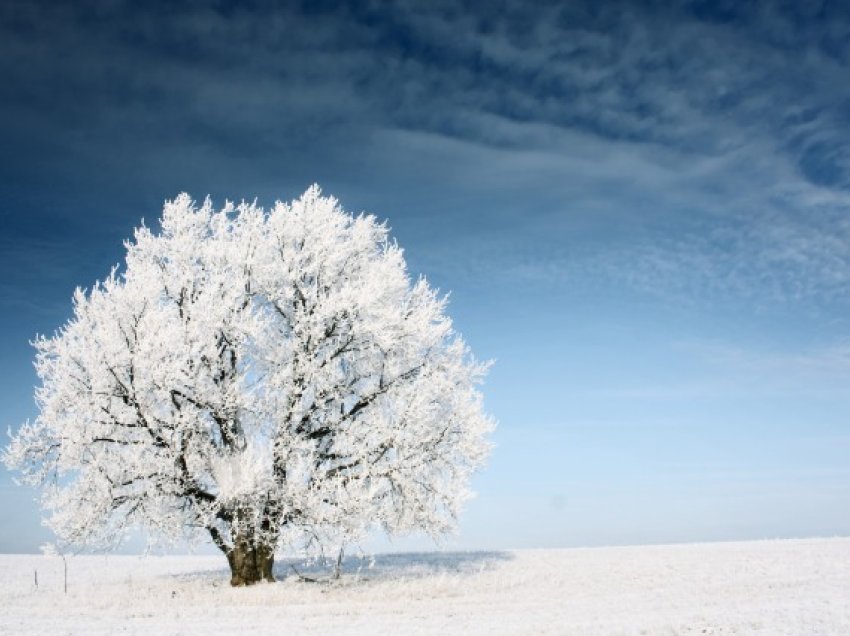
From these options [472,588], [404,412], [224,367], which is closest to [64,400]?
[224,367]

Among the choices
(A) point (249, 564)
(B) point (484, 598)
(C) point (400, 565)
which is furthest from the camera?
(C) point (400, 565)

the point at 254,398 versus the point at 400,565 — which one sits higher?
the point at 254,398

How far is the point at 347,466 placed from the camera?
26.4 meters

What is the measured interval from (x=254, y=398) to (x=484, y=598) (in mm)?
10118

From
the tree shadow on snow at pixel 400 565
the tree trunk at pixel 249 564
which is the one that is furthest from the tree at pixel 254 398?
the tree shadow on snow at pixel 400 565

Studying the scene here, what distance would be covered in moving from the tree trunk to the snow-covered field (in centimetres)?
88

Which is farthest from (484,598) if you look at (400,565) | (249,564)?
(400,565)

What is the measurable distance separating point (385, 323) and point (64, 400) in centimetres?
1115

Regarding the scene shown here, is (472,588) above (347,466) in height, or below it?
below

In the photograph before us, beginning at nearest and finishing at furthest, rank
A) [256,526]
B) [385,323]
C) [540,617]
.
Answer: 1. [540,617]
2. [256,526]
3. [385,323]

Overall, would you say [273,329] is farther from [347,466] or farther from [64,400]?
[64,400]

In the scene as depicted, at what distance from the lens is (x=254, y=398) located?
25.9 m

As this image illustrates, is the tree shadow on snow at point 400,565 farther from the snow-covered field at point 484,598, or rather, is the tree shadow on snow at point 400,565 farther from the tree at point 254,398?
the tree at point 254,398

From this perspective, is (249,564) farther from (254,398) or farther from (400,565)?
(400,565)
